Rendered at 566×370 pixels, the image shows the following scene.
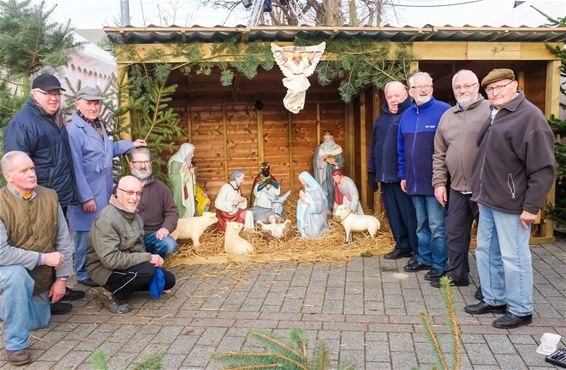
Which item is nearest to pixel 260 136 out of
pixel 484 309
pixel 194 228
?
pixel 194 228

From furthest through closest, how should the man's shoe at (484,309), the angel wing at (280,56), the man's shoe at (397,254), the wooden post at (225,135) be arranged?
the wooden post at (225,135) → the man's shoe at (397,254) → the angel wing at (280,56) → the man's shoe at (484,309)

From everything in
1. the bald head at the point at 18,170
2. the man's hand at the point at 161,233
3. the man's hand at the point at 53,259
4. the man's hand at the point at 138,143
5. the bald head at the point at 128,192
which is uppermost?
the man's hand at the point at 138,143

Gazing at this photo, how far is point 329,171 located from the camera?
8.35 metres

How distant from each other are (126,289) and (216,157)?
5067 mm

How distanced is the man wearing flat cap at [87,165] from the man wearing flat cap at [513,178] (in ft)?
12.1

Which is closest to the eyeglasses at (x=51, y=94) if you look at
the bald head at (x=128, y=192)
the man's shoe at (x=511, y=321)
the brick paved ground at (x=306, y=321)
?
the bald head at (x=128, y=192)

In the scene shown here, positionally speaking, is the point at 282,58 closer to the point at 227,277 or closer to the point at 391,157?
the point at 391,157

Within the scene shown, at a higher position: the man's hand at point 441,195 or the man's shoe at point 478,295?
the man's hand at point 441,195

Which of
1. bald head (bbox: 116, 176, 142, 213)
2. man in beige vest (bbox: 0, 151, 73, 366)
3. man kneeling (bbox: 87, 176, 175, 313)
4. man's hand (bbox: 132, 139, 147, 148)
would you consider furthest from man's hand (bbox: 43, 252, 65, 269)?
man's hand (bbox: 132, 139, 147, 148)

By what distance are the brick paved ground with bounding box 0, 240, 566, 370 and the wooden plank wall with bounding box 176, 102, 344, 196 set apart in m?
3.90

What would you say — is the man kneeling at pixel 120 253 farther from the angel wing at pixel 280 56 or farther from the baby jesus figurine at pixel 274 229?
the angel wing at pixel 280 56

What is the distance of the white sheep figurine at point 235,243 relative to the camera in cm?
605

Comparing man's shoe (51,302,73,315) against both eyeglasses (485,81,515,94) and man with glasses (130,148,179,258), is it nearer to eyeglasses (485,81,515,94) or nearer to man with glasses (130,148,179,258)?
man with glasses (130,148,179,258)

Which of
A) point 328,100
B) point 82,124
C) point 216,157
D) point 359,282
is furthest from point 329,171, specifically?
point 82,124
